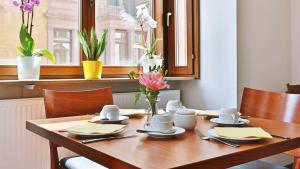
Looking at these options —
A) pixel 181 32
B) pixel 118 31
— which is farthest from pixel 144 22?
pixel 181 32

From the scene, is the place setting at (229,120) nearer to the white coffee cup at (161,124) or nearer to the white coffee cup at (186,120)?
the white coffee cup at (186,120)

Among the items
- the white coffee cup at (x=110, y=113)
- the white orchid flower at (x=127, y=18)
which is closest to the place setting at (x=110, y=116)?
the white coffee cup at (x=110, y=113)

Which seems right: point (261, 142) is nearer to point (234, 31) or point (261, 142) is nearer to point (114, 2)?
point (234, 31)

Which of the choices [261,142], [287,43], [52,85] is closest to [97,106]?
[52,85]

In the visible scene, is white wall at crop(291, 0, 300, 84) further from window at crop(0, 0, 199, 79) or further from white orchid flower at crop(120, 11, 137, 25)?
white orchid flower at crop(120, 11, 137, 25)

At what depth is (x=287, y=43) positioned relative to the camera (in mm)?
2645

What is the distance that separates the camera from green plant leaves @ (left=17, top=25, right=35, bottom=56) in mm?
1812

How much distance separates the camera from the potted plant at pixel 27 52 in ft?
5.95

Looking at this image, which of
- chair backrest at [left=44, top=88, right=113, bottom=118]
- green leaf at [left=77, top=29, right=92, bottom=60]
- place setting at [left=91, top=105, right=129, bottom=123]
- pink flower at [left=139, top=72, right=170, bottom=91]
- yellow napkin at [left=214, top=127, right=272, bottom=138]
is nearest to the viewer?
yellow napkin at [left=214, top=127, right=272, bottom=138]

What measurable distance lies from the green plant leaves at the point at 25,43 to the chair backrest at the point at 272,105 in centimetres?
122

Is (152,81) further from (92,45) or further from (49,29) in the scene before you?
(49,29)

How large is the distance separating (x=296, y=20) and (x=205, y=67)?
3.13 feet

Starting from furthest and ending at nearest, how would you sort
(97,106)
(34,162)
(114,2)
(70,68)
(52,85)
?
(114,2) < (70,68) < (52,85) < (34,162) < (97,106)

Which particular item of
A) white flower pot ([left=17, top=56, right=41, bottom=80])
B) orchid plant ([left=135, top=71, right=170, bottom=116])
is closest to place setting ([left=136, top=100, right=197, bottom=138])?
orchid plant ([left=135, top=71, right=170, bottom=116])
